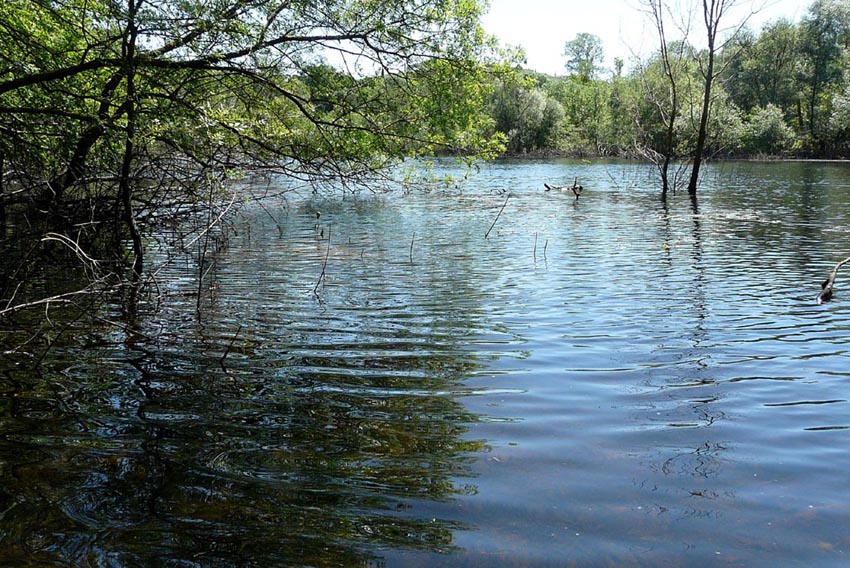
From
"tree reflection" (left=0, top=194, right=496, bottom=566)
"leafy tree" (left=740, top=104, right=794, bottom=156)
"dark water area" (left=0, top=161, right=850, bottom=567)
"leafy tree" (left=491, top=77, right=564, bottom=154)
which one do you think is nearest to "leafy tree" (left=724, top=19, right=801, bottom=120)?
"leafy tree" (left=740, top=104, right=794, bottom=156)

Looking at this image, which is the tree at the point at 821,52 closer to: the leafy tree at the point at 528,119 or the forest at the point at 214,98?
the leafy tree at the point at 528,119

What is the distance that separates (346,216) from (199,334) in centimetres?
1896

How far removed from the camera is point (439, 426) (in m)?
6.30

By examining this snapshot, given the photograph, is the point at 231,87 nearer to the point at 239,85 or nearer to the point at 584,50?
the point at 239,85

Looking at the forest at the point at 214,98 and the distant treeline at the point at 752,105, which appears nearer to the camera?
the forest at the point at 214,98

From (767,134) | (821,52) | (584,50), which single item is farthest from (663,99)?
(584,50)

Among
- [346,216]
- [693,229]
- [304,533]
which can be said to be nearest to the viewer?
[304,533]

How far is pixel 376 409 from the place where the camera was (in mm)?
6719

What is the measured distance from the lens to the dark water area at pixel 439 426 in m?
4.32

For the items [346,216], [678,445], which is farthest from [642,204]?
[678,445]

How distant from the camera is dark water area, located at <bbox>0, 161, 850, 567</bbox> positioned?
4316 millimetres

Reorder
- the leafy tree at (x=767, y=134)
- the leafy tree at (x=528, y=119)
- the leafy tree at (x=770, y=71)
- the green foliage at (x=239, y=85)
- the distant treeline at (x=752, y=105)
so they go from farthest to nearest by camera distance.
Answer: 1. the leafy tree at (x=528, y=119)
2. the leafy tree at (x=770, y=71)
3. the leafy tree at (x=767, y=134)
4. the distant treeline at (x=752, y=105)
5. the green foliage at (x=239, y=85)

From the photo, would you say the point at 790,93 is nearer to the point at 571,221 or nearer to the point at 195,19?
the point at 571,221

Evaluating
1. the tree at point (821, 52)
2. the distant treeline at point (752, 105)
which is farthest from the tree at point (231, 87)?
the tree at point (821, 52)
